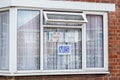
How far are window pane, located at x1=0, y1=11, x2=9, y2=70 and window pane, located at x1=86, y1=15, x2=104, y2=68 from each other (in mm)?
1885

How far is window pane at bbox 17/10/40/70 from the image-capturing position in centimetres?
865

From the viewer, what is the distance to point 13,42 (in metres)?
8.54

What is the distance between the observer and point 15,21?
28.1ft

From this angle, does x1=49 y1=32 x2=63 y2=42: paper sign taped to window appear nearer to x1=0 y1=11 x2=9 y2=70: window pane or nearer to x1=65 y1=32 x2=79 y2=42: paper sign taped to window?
x1=65 y1=32 x2=79 y2=42: paper sign taped to window

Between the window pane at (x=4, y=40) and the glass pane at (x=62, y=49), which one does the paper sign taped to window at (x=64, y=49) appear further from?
the window pane at (x=4, y=40)

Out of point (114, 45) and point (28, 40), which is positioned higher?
point (28, 40)

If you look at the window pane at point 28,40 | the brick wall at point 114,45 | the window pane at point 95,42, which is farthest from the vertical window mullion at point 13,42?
the brick wall at point 114,45

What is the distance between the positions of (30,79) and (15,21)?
4.28 ft


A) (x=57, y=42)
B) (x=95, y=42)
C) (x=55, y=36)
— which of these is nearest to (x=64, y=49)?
(x=57, y=42)

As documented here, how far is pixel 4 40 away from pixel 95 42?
6.99 feet

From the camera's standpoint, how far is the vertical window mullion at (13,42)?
335 inches

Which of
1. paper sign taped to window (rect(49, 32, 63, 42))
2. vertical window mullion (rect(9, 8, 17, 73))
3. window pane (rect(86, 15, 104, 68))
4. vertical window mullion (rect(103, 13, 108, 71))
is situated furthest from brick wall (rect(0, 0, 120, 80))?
vertical window mullion (rect(9, 8, 17, 73))

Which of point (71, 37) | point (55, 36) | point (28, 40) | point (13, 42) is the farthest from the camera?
point (71, 37)

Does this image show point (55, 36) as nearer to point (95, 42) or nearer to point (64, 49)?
point (64, 49)
